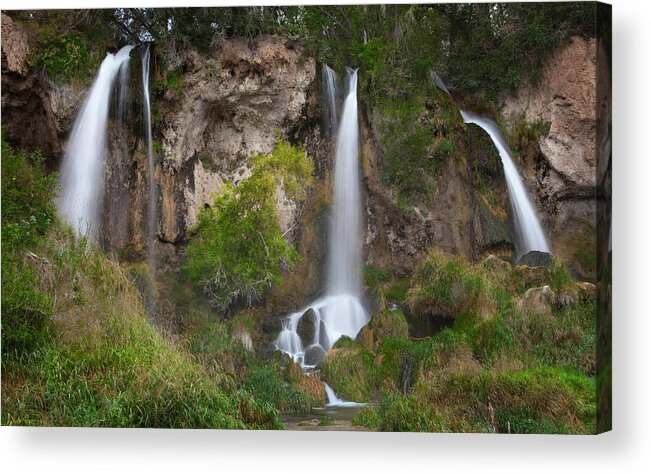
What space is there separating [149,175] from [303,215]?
5.34 ft

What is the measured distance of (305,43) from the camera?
884 cm

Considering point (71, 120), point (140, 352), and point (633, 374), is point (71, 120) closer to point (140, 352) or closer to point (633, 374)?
point (140, 352)

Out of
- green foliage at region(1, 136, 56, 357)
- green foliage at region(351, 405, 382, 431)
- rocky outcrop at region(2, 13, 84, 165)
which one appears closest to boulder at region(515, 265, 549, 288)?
green foliage at region(351, 405, 382, 431)

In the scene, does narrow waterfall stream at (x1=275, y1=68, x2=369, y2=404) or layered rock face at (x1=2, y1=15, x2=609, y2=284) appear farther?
narrow waterfall stream at (x1=275, y1=68, x2=369, y2=404)

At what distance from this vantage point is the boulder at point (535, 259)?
8227 mm

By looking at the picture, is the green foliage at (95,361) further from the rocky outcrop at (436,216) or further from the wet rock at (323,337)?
the rocky outcrop at (436,216)

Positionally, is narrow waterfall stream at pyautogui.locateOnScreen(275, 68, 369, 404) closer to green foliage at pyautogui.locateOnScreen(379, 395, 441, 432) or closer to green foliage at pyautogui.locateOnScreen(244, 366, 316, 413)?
green foliage at pyautogui.locateOnScreen(244, 366, 316, 413)

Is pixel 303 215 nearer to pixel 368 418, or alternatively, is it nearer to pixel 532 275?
pixel 368 418

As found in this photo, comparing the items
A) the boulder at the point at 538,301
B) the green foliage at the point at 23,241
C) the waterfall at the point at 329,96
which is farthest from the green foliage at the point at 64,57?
the boulder at the point at 538,301

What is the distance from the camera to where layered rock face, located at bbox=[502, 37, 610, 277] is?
7863mm

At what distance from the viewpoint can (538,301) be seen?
8172mm

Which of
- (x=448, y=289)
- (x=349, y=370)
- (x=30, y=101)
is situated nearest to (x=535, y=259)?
(x=448, y=289)

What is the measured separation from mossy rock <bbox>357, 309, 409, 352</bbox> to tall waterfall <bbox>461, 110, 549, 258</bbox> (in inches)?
49.0

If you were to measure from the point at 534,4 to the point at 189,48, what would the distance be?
131 inches
